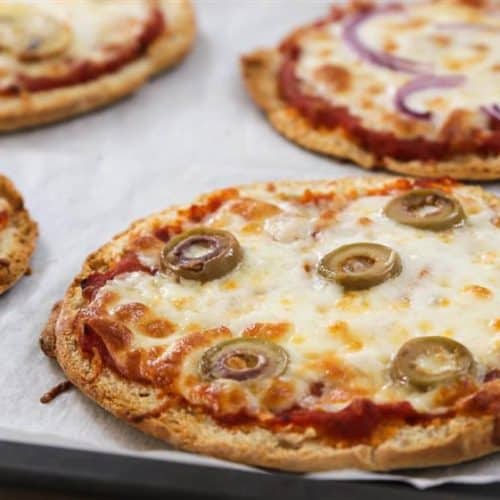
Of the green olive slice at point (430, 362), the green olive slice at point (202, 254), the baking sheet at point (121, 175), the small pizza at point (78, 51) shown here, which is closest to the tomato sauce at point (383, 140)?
the baking sheet at point (121, 175)

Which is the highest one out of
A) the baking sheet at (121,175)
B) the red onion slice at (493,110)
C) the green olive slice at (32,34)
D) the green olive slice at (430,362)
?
the green olive slice at (430,362)

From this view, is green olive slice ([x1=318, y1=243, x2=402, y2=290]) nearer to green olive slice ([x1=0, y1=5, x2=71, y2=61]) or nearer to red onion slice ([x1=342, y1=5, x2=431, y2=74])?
red onion slice ([x1=342, y1=5, x2=431, y2=74])

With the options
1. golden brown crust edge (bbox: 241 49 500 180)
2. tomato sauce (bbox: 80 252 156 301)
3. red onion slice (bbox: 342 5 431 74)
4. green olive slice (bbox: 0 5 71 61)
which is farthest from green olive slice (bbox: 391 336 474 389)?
green olive slice (bbox: 0 5 71 61)

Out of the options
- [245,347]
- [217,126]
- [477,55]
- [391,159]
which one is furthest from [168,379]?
[477,55]

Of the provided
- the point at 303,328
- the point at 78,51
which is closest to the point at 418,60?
the point at 78,51

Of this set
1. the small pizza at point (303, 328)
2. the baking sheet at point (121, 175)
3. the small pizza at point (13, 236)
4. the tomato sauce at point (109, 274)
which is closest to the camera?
the small pizza at point (303, 328)

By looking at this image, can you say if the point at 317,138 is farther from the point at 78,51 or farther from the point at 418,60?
the point at 78,51

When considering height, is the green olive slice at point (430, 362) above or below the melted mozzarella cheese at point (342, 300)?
above

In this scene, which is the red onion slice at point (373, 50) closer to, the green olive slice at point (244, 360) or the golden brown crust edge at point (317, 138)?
the golden brown crust edge at point (317, 138)
